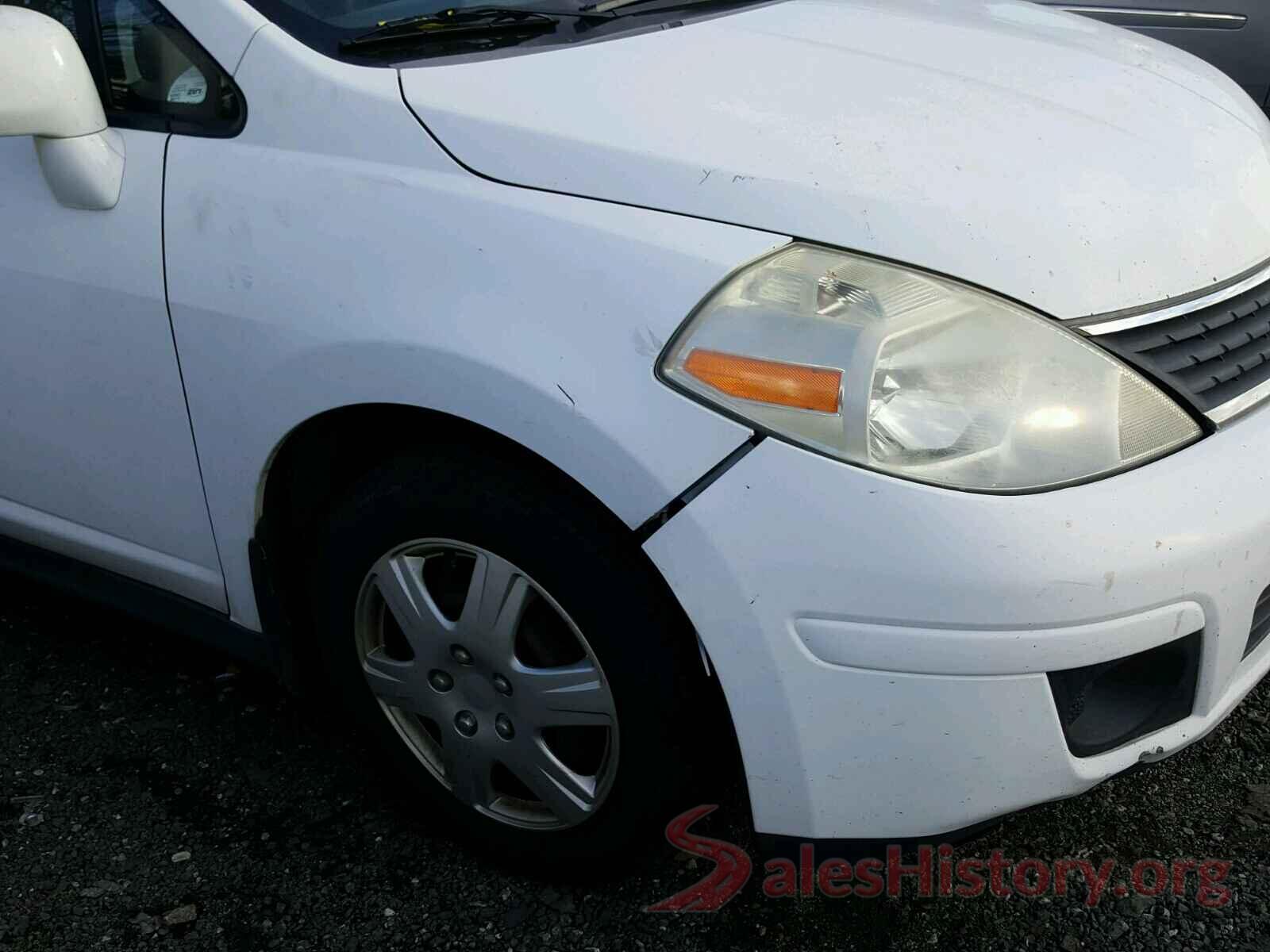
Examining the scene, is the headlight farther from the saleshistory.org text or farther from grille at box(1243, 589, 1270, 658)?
the saleshistory.org text

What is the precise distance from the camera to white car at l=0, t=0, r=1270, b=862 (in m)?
1.46

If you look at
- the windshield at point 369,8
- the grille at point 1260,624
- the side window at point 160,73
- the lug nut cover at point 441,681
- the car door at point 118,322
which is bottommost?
the lug nut cover at point 441,681

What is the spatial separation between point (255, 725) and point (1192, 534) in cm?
174

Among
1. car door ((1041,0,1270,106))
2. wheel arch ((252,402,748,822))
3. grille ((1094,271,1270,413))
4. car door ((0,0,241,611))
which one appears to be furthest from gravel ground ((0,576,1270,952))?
car door ((1041,0,1270,106))

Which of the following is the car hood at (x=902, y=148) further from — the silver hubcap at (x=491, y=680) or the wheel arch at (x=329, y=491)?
the silver hubcap at (x=491, y=680)

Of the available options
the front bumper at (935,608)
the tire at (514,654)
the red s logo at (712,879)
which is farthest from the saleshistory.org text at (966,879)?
the front bumper at (935,608)

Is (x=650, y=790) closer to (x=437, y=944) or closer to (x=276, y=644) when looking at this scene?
(x=437, y=944)

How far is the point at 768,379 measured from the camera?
4.86 ft

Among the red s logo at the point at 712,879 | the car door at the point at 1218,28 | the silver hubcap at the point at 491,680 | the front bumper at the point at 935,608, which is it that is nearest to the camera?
the front bumper at the point at 935,608

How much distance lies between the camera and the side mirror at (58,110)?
1.74m

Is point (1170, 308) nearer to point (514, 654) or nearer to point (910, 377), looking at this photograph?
point (910, 377)

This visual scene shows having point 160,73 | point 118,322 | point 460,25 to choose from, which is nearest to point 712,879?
point 118,322

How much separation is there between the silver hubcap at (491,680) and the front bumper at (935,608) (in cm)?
28

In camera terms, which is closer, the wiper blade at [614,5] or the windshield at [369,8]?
the windshield at [369,8]
